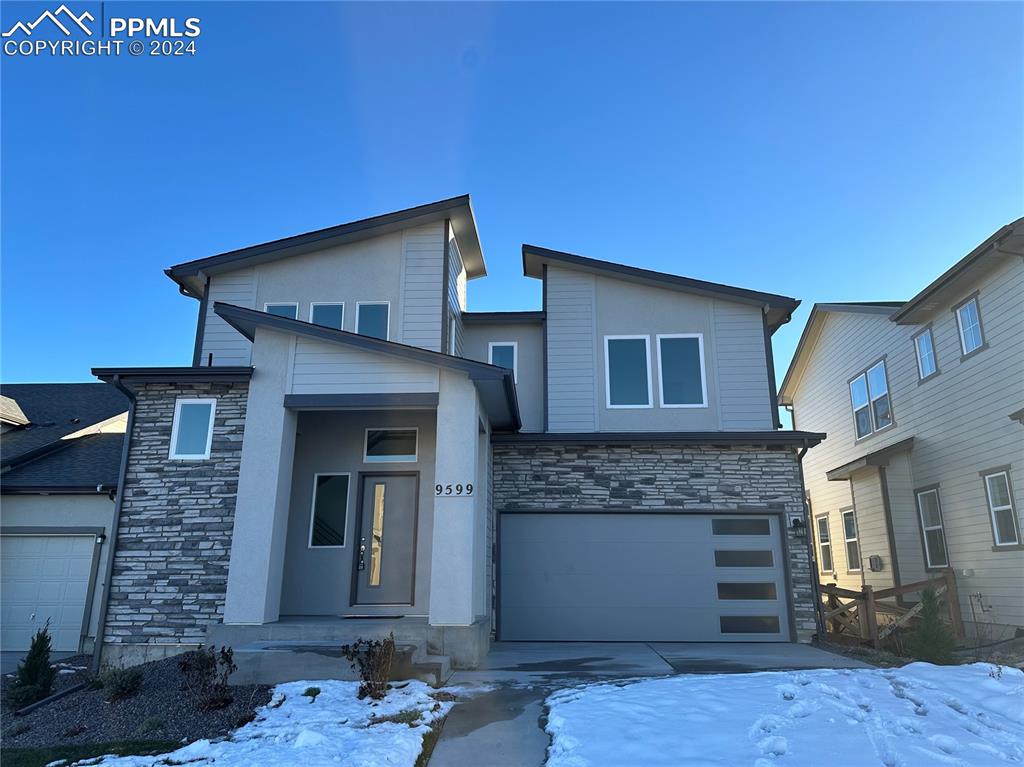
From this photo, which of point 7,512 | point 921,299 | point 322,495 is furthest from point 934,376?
point 7,512

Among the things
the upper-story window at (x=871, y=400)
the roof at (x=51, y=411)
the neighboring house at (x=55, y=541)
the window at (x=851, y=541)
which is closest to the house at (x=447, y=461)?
the neighboring house at (x=55, y=541)

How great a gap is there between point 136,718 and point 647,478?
7.54 meters

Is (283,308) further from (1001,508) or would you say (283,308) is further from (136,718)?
(1001,508)

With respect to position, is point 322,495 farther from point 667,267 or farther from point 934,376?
point 934,376

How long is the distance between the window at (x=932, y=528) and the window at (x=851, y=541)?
2.19 meters

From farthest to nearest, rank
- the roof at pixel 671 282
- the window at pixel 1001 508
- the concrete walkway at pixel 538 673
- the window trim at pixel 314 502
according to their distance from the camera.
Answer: the roof at pixel 671 282 < the window at pixel 1001 508 < the window trim at pixel 314 502 < the concrete walkway at pixel 538 673

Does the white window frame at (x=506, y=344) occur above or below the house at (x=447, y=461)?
above

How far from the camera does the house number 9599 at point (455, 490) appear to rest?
7961 millimetres

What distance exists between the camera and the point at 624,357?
38.5 feet

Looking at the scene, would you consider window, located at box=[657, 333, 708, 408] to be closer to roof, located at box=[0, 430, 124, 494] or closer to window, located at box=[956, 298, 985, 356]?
window, located at box=[956, 298, 985, 356]

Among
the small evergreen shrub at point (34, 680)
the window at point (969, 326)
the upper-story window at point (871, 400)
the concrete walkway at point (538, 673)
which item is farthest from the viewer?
the upper-story window at point (871, 400)

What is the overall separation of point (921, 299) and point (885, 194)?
2282 mm

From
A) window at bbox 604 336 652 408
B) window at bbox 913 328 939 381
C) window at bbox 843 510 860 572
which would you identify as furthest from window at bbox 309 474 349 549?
window at bbox 843 510 860 572

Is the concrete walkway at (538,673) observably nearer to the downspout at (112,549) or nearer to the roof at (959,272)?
the downspout at (112,549)
